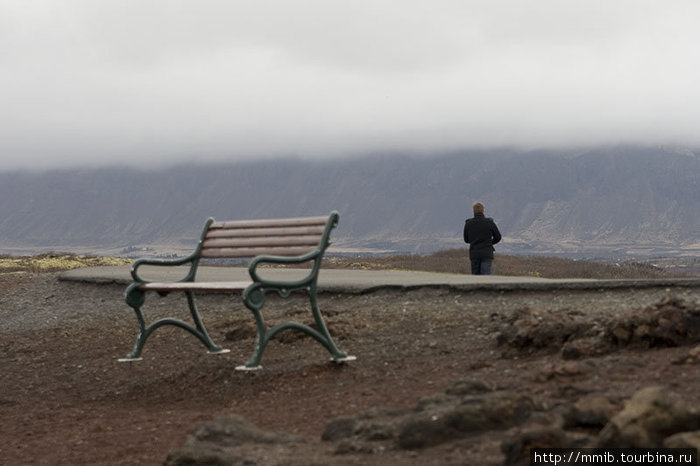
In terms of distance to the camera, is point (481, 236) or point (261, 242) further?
point (481, 236)

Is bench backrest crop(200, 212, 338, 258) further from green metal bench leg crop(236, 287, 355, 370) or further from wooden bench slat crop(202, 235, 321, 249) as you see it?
green metal bench leg crop(236, 287, 355, 370)

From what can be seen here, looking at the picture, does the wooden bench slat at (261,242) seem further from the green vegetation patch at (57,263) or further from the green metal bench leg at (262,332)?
the green vegetation patch at (57,263)

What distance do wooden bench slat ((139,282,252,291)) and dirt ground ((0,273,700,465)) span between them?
740 millimetres

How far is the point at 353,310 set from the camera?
1098 cm

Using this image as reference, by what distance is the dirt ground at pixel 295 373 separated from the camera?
611 centimetres

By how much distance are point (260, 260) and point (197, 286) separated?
2.46 feet

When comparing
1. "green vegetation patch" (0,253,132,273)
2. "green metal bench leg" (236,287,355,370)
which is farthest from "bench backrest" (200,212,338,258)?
"green vegetation patch" (0,253,132,273)

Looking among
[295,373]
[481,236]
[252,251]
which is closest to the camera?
[295,373]

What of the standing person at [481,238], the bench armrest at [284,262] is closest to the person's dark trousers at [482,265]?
the standing person at [481,238]

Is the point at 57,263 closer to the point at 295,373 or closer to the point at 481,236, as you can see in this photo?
the point at 481,236

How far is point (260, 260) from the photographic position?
25.2 ft

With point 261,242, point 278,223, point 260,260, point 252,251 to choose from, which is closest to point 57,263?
point 252,251

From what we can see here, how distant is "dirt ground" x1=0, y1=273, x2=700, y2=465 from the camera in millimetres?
6105

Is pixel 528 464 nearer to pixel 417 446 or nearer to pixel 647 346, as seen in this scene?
pixel 417 446
